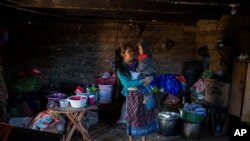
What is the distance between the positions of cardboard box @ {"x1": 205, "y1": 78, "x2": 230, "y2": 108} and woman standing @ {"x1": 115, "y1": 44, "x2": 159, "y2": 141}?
160 cm

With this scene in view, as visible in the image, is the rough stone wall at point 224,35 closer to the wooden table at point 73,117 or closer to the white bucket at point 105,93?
the white bucket at point 105,93

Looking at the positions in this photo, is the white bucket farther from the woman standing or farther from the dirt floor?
the woman standing

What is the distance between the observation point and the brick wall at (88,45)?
6.25 metres

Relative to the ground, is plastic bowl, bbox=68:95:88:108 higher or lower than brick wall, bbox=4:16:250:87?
lower

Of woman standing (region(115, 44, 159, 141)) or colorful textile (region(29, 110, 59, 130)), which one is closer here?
woman standing (region(115, 44, 159, 141))

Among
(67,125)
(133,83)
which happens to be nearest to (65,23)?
(67,125)

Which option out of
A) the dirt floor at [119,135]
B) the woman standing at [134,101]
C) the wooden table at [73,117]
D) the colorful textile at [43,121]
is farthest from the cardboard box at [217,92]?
the colorful textile at [43,121]

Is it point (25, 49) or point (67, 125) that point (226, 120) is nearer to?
point (67, 125)

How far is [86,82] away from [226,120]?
11.2ft

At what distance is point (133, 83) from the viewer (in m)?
4.12

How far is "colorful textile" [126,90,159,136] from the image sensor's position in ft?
13.6

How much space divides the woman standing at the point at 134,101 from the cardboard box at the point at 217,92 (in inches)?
63.0

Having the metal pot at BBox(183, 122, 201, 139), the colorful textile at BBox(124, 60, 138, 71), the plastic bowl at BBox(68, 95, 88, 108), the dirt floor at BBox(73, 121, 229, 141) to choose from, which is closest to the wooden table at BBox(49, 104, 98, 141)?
the plastic bowl at BBox(68, 95, 88, 108)

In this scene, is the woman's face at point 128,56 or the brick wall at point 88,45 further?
the brick wall at point 88,45
